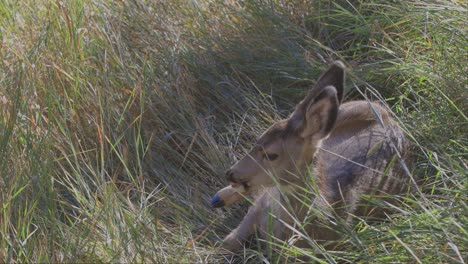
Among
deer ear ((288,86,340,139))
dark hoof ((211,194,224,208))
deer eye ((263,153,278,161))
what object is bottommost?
dark hoof ((211,194,224,208))

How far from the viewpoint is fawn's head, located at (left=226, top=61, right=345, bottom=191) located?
489 cm

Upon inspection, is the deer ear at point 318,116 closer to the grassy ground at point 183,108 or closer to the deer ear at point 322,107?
the deer ear at point 322,107

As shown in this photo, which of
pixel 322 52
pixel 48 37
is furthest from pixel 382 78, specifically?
pixel 48 37

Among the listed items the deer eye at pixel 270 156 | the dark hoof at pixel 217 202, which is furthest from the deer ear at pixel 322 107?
the dark hoof at pixel 217 202

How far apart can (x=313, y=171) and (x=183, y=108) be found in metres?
1.20

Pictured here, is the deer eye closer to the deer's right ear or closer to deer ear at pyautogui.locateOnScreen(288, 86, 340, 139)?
deer ear at pyautogui.locateOnScreen(288, 86, 340, 139)

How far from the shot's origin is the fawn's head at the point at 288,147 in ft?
16.0

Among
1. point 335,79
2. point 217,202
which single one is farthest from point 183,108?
point 335,79

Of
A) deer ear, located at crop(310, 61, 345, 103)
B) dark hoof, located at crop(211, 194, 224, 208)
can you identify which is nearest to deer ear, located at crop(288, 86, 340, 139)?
deer ear, located at crop(310, 61, 345, 103)

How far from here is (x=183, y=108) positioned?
5949 mm

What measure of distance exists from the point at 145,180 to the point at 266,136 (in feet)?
2.42

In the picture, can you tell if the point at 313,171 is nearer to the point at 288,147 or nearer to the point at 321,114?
the point at 288,147

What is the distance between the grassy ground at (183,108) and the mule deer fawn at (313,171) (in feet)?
0.53

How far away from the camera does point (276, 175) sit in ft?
16.2
